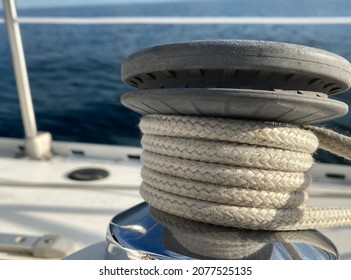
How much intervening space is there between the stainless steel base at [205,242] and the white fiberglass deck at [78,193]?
2.05 ft

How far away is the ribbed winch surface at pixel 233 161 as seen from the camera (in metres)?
0.71

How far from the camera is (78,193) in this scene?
6.10 ft

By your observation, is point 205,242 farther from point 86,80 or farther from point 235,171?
point 86,80

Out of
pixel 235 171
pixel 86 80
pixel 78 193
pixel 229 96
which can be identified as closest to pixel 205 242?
pixel 235 171

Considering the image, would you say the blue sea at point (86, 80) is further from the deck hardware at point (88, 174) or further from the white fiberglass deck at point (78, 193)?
the deck hardware at point (88, 174)

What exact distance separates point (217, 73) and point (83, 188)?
1357 mm

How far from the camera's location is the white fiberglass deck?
60.2 inches

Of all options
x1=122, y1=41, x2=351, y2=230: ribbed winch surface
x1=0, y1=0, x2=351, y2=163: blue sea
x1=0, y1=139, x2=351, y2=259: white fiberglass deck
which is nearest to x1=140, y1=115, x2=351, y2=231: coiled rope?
x1=122, y1=41, x2=351, y2=230: ribbed winch surface

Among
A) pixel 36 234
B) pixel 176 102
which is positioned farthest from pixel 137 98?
pixel 36 234

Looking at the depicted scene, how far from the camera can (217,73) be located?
67cm

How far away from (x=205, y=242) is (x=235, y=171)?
131 millimetres

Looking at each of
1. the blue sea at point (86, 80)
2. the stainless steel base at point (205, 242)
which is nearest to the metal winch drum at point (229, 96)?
the stainless steel base at point (205, 242)

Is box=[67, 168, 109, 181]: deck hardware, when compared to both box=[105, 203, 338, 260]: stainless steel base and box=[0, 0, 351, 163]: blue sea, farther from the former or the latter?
box=[105, 203, 338, 260]: stainless steel base
